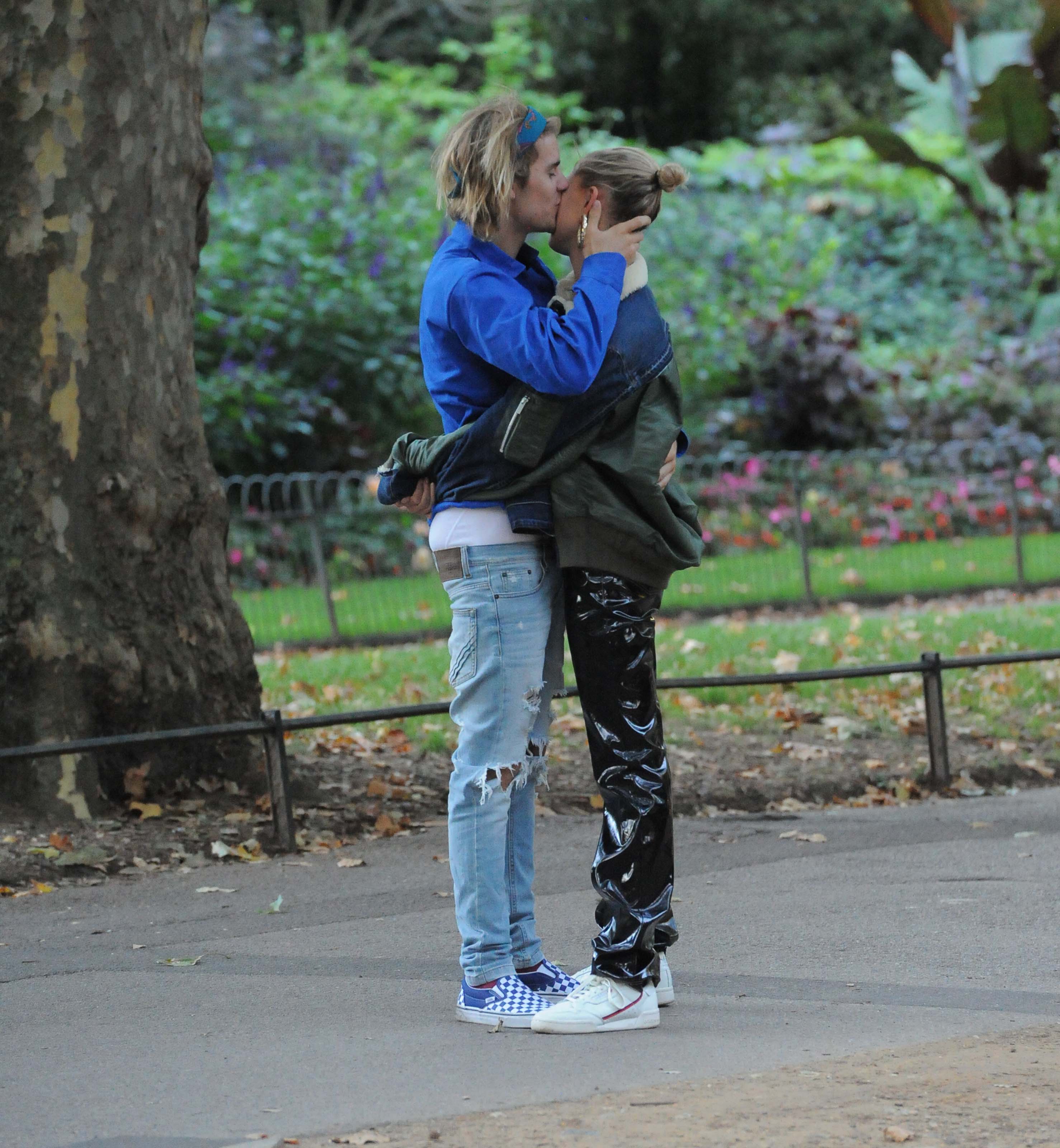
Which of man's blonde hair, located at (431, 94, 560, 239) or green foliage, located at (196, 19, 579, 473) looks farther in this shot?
green foliage, located at (196, 19, 579, 473)

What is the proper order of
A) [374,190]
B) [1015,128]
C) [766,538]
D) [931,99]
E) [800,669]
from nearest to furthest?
[800,669], [766,538], [374,190], [1015,128], [931,99]

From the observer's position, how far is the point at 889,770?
7.24 metres

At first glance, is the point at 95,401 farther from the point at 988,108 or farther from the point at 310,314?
the point at 988,108

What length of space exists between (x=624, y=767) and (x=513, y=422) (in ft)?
2.69

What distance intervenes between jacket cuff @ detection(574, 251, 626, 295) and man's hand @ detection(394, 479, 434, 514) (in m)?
0.61

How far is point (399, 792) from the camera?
21.7 feet

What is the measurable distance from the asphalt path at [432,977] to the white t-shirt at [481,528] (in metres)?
1.12

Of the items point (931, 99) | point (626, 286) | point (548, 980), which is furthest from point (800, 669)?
point (931, 99)

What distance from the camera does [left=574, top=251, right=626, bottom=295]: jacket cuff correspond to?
3574 millimetres

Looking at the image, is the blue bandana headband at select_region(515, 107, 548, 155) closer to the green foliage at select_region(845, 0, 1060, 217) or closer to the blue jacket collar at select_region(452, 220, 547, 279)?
the blue jacket collar at select_region(452, 220, 547, 279)

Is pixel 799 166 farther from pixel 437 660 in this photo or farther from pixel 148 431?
pixel 148 431

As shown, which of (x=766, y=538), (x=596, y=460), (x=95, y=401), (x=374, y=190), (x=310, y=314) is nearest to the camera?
(x=596, y=460)

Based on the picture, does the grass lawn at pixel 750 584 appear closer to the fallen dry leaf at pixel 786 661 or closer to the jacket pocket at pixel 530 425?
the fallen dry leaf at pixel 786 661

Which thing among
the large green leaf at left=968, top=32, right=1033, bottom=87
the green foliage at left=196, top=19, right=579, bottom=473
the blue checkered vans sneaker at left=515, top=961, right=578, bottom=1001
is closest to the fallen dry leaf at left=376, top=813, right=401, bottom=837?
the blue checkered vans sneaker at left=515, top=961, right=578, bottom=1001
